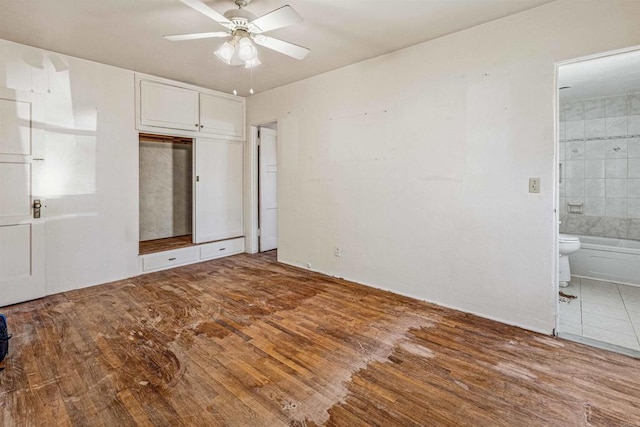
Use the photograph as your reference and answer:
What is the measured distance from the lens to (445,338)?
247cm

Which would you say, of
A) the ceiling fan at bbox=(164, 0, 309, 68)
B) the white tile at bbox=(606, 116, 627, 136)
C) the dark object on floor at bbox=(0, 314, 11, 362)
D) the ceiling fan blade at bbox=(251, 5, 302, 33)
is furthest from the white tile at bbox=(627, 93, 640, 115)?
the dark object on floor at bbox=(0, 314, 11, 362)

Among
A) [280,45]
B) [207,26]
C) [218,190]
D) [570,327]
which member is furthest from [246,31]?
[570,327]

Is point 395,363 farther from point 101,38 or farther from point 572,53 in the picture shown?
point 101,38

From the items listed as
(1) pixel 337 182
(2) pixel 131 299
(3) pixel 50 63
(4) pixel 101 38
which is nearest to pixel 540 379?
(1) pixel 337 182

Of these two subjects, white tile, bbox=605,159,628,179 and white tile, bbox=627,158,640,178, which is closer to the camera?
white tile, bbox=627,158,640,178

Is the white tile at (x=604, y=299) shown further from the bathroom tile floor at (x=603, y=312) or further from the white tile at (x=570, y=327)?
the white tile at (x=570, y=327)

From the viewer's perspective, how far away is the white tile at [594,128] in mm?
4422

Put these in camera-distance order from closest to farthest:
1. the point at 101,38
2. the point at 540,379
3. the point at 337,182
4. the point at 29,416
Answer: the point at 29,416, the point at 540,379, the point at 101,38, the point at 337,182

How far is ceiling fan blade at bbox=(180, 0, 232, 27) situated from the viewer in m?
1.91

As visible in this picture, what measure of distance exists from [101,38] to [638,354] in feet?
16.9

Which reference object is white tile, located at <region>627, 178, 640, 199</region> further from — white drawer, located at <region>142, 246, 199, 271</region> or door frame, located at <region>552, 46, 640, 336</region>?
white drawer, located at <region>142, 246, 199, 271</region>

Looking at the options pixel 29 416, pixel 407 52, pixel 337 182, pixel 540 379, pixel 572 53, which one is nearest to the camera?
pixel 29 416

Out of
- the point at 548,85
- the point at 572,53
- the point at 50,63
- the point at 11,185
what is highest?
the point at 50,63

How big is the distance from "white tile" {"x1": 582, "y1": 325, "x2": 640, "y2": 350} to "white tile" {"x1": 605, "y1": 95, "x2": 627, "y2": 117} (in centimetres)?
335
